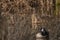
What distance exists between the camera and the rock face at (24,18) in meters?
3.52

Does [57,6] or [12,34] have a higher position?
[57,6]

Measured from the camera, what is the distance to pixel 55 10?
353 centimetres

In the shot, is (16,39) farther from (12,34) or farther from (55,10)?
(55,10)

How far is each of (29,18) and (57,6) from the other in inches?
15.0

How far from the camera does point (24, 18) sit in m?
3.55

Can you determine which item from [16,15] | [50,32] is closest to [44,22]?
[50,32]

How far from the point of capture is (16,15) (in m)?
3.57

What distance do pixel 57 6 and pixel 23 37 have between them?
0.58 metres

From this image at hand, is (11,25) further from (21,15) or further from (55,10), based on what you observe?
(55,10)

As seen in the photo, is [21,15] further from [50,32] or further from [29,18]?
[50,32]

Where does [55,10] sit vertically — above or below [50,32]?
above

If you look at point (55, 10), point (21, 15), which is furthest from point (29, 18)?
point (55, 10)

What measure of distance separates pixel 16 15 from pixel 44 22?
→ 0.36 meters

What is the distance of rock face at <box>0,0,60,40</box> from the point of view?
3523 mm
